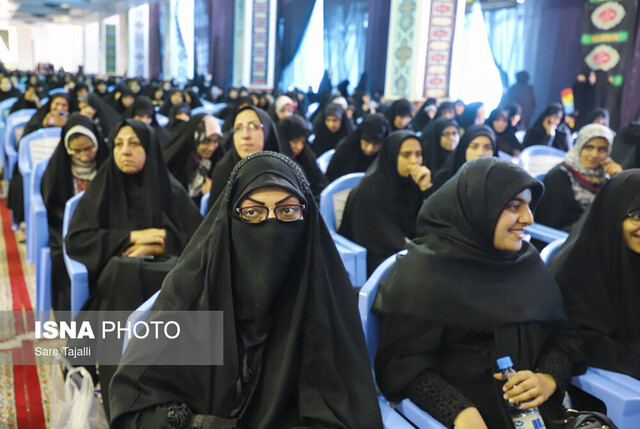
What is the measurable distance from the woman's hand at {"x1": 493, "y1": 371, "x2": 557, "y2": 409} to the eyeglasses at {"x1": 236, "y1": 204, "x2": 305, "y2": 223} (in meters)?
0.60

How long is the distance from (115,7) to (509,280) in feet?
74.6

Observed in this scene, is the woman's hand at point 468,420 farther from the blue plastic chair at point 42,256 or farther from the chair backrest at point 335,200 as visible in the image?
the blue plastic chair at point 42,256

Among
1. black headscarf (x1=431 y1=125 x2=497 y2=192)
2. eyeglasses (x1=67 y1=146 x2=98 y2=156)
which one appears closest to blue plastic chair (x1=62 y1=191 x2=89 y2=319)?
eyeglasses (x1=67 y1=146 x2=98 y2=156)

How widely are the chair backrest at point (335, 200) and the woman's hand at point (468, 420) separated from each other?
158 centimetres

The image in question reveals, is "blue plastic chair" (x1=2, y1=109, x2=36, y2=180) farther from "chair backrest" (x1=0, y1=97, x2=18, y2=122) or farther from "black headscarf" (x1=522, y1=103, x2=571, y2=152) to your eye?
"black headscarf" (x1=522, y1=103, x2=571, y2=152)

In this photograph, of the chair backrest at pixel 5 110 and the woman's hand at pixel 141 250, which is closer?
the woman's hand at pixel 141 250

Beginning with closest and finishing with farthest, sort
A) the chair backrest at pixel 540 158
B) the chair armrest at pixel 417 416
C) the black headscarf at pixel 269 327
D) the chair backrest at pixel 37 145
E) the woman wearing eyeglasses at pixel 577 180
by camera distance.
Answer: the black headscarf at pixel 269 327 < the chair armrest at pixel 417 416 < the woman wearing eyeglasses at pixel 577 180 < the chair backrest at pixel 37 145 < the chair backrest at pixel 540 158

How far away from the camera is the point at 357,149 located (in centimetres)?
411

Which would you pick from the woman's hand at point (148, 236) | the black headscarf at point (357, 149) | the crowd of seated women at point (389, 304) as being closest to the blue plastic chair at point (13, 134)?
the black headscarf at point (357, 149)

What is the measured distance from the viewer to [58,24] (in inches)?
1331

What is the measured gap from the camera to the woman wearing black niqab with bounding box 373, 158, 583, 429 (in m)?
1.44

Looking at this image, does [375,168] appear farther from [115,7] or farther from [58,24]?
[58,24]

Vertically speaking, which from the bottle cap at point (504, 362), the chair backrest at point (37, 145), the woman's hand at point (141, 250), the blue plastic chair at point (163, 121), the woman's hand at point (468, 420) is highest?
the blue plastic chair at point (163, 121)

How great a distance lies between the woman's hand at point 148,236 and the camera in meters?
2.24
